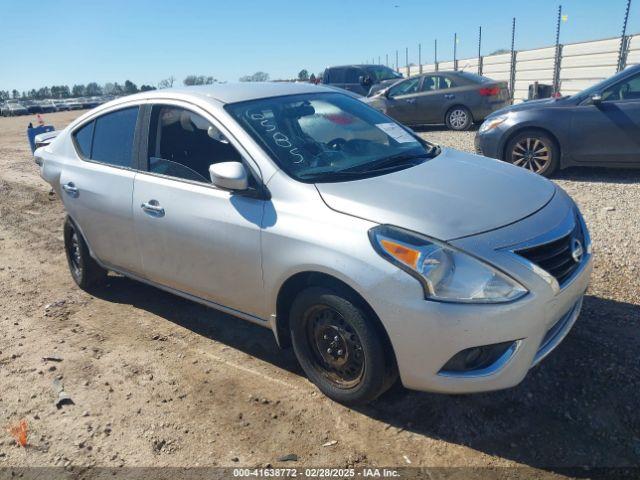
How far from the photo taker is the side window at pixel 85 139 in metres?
4.51

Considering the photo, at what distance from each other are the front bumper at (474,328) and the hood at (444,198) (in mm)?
123

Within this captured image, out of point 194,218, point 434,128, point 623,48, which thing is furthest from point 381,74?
point 194,218

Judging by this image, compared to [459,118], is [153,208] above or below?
above

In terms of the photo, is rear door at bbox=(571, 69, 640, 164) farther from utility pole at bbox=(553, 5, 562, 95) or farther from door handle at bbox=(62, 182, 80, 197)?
utility pole at bbox=(553, 5, 562, 95)

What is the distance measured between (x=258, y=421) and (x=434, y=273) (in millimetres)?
1328

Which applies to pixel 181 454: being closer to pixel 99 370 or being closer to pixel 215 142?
pixel 99 370

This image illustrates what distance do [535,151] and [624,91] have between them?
1.25 m

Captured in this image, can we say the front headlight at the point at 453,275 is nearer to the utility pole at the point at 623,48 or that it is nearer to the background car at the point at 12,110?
the utility pole at the point at 623,48

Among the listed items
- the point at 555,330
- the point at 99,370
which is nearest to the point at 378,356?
the point at 555,330

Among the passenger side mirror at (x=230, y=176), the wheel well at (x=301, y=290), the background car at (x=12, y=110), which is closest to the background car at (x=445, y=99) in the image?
the passenger side mirror at (x=230, y=176)

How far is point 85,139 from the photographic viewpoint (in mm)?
4590

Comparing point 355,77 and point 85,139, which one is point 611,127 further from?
point 355,77

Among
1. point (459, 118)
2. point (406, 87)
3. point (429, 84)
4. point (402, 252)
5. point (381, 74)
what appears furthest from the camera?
point (381, 74)

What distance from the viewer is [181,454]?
2.80 meters
